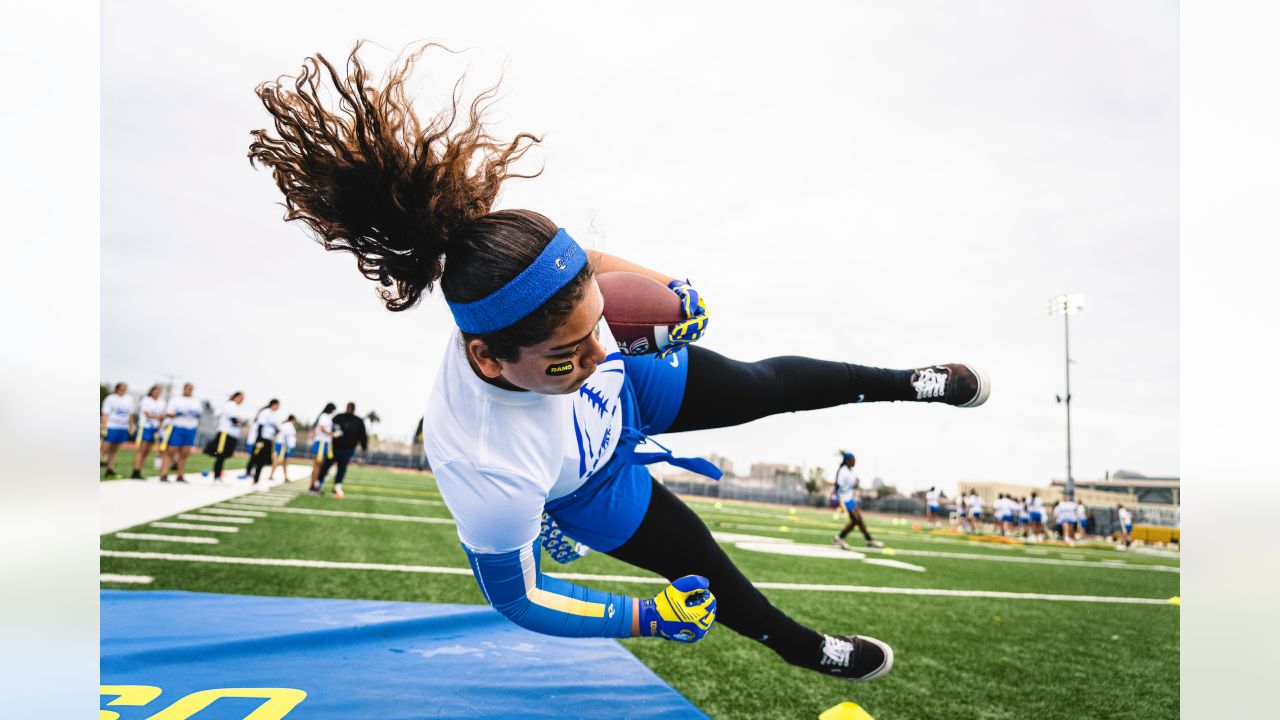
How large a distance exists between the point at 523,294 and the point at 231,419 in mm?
13719

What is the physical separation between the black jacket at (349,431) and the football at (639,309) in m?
12.2

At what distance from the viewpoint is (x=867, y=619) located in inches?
204

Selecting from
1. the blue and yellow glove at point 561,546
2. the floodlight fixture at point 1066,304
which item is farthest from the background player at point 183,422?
the floodlight fixture at point 1066,304

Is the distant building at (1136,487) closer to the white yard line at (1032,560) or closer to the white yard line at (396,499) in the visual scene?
the white yard line at (1032,560)

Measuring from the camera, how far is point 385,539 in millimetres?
7770

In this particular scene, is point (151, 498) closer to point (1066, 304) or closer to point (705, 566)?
point (705, 566)

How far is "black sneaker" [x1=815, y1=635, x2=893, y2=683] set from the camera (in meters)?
2.85

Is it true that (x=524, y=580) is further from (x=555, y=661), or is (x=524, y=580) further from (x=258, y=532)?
(x=258, y=532)

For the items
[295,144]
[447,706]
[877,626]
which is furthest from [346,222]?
[877,626]

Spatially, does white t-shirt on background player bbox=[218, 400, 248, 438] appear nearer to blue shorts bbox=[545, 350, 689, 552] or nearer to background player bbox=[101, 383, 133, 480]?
background player bbox=[101, 383, 133, 480]

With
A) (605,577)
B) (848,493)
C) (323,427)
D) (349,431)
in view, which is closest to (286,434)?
(323,427)

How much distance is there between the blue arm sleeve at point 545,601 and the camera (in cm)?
209

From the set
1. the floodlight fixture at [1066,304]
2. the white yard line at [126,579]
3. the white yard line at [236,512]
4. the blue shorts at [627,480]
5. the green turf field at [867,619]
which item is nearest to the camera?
the blue shorts at [627,480]
